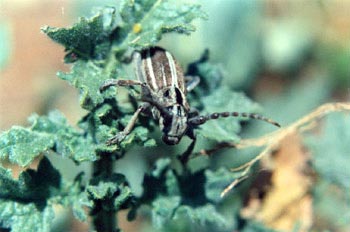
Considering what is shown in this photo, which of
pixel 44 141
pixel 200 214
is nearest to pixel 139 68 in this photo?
pixel 44 141

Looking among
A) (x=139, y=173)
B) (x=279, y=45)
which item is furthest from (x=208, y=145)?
(x=279, y=45)

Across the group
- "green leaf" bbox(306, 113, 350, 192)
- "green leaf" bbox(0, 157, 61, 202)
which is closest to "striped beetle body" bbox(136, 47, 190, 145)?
"green leaf" bbox(0, 157, 61, 202)

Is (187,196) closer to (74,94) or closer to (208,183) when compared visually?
(208,183)

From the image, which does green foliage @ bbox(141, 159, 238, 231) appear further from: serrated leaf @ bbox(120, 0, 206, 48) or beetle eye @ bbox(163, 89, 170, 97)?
serrated leaf @ bbox(120, 0, 206, 48)

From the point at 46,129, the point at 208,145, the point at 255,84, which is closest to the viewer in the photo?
the point at 46,129

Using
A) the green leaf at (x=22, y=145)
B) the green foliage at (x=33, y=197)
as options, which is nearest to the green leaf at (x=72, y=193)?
the green foliage at (x=33, y=197)

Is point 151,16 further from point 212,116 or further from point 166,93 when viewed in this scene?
point 212,116

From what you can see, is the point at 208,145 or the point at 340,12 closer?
the point at 208,145
